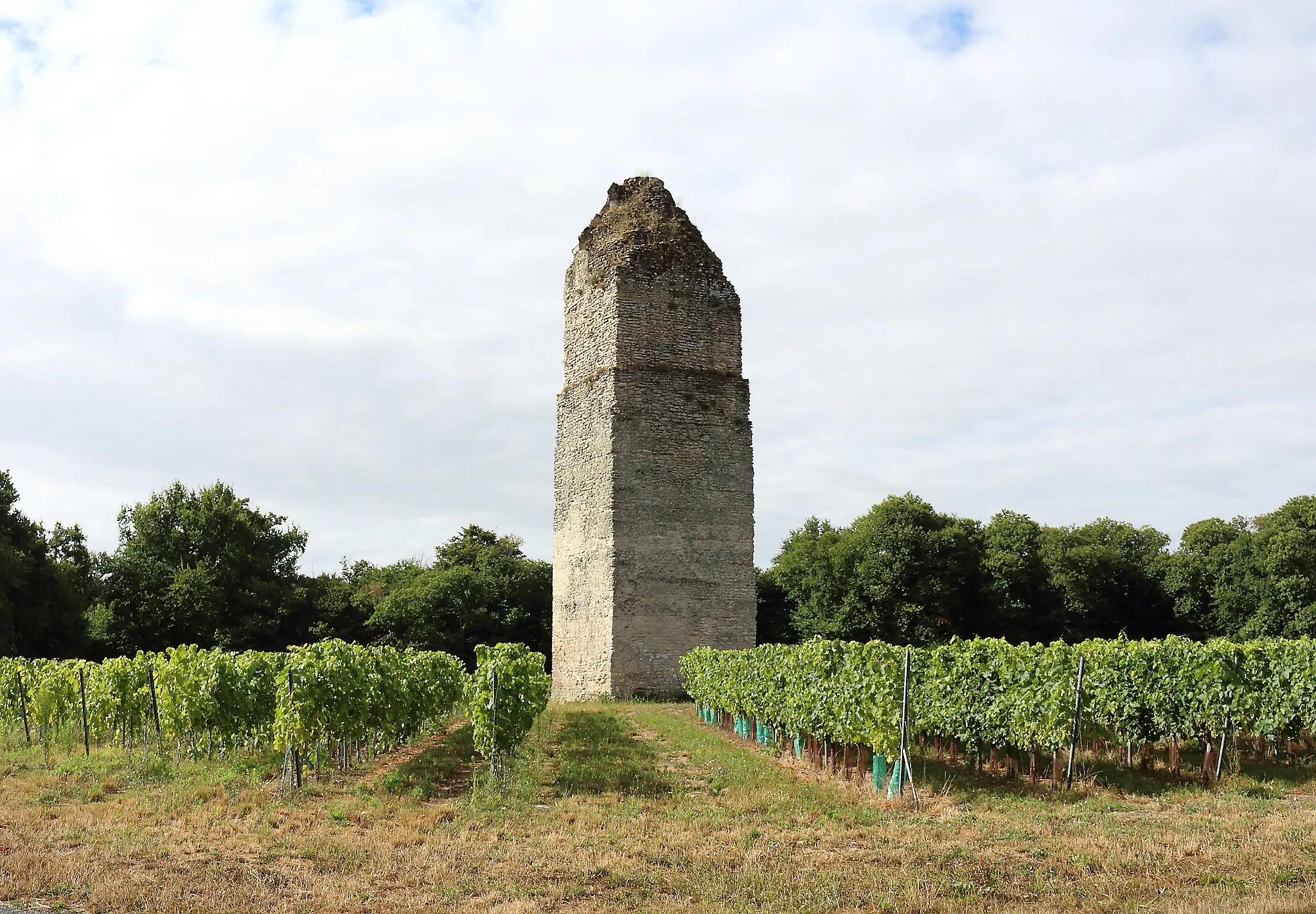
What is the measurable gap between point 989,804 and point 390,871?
592cm

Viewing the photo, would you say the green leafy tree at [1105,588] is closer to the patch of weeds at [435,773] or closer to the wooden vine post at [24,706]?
the patch of weeds at [435,773]

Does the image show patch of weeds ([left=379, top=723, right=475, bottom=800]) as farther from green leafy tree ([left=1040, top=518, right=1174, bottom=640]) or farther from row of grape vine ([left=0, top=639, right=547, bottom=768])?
green leafy tree ([left=1040, top=518, right=1174, bottom=640])

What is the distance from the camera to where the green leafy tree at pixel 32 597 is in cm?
3012

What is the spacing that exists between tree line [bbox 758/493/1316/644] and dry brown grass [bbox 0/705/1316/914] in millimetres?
23205

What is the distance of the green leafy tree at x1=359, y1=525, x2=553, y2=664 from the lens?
121ft

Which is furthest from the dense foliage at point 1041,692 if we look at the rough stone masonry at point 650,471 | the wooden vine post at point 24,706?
the wooden vine post at point 24,706

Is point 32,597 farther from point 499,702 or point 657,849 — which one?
point 657,849

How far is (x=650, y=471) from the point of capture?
2436cm

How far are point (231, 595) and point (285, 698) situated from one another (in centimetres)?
2648

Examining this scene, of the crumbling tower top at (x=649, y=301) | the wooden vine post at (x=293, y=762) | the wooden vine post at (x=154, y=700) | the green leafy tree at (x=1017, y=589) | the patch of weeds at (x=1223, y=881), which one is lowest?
the patch of weeds at (x=1223, y=881)

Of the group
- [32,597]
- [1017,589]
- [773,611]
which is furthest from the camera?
[773,611]

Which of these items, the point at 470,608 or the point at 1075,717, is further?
the point at 470,608

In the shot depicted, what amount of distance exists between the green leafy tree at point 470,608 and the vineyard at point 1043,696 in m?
24.1

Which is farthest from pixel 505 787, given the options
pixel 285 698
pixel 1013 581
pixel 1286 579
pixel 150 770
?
pixel 1286 579
